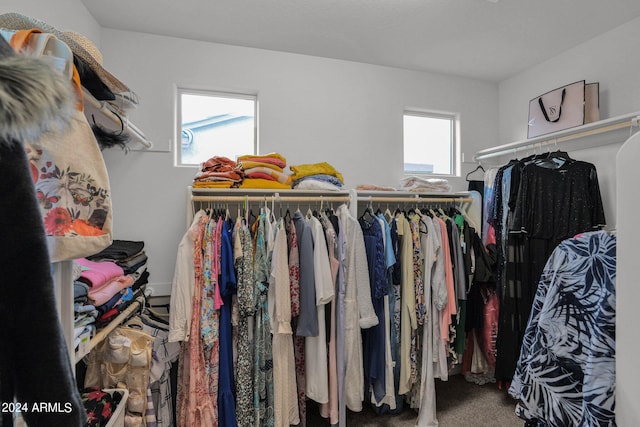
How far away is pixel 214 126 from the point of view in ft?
7.45

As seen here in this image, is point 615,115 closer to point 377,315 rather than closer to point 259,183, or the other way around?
point 377,315

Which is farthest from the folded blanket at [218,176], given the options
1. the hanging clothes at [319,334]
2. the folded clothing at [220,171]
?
the hanging clothes at [319,334]

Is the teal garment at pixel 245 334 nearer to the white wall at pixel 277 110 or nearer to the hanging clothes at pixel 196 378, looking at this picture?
the hanging clothes at pixel 196 378

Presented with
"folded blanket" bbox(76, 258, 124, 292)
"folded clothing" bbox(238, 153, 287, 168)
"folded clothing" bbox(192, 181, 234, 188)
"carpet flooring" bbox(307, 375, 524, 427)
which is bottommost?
"carpet flooring" bbox(307, 375, 524, 427)

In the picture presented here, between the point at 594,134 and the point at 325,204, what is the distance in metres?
1.71

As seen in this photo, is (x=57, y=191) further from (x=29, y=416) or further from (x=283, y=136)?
(x=283, y=136)

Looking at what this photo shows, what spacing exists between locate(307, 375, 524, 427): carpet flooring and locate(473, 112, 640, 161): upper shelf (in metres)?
A: 1.86

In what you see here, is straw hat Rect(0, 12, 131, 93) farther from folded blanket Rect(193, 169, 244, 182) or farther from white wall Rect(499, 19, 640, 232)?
white wall Rect(499, 19, 640, 232)

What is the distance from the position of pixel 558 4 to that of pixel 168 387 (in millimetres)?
3068

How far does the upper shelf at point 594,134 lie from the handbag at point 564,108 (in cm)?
11

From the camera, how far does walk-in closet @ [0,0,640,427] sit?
1596mm

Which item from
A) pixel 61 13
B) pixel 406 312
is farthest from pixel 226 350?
pixel 61 13

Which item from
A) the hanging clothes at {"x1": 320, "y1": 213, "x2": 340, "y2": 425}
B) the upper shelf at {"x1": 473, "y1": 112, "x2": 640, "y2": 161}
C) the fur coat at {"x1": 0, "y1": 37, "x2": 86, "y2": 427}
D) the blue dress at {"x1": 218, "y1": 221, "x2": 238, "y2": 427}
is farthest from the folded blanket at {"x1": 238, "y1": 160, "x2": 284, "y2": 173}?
the upper shelf at {"x1": 473, "y1": 112, "x2": 640, "y2": 161}

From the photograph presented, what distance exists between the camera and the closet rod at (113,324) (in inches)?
42.0
